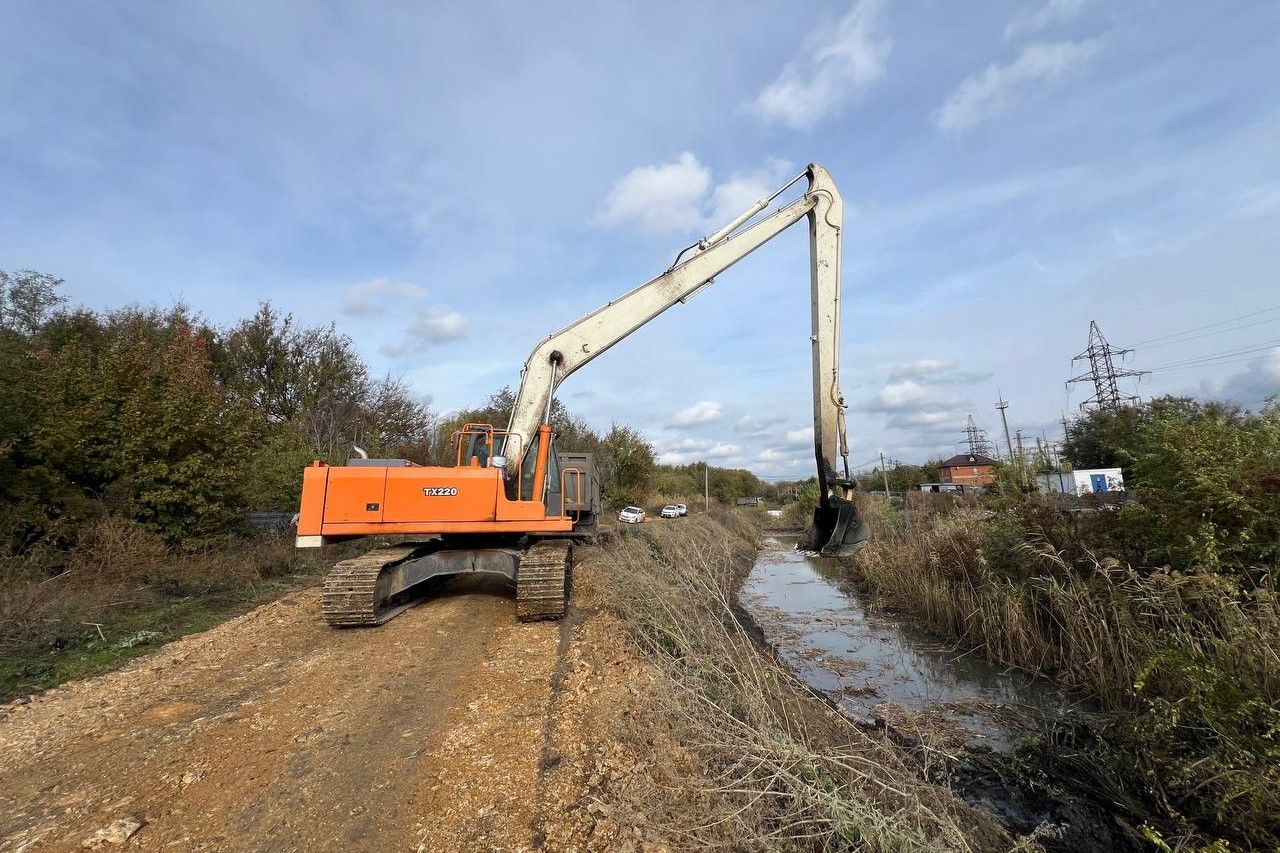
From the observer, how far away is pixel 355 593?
7.83 m

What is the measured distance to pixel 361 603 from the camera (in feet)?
25.7

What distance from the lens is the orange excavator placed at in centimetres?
788

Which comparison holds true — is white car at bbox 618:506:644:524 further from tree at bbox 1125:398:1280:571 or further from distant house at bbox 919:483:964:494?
tree at bbox 1125:398:1280:571

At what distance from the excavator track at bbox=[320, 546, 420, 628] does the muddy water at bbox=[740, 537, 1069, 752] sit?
229 inches

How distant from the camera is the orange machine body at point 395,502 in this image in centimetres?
803

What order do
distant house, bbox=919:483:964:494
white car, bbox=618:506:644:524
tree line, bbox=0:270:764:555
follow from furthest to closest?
white car, bbox=618:506:644:524 → distant house, bbox=919:483:964:494 → tree line, bbox=0:270:764:555

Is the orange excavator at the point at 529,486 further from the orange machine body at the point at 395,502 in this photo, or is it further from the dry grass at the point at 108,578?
the dry grass at the point at 108,578

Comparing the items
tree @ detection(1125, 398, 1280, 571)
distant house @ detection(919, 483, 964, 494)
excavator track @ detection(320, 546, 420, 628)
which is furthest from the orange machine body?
distant house @ detection(919, 483, 964, 494)

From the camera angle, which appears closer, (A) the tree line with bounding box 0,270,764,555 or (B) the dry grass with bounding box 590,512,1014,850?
(B) the dry grass with bounding box 590,512,1014,850

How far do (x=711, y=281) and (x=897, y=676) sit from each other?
6.27 meters

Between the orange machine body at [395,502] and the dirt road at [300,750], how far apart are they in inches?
55.8

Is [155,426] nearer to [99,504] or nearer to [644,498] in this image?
[99,504]

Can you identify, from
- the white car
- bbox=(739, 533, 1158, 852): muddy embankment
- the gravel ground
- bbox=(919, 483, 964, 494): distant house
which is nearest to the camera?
the gravel ground

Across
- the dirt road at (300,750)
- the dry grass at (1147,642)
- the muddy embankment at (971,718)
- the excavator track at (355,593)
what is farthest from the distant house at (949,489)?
the dirt road at (300,750)
